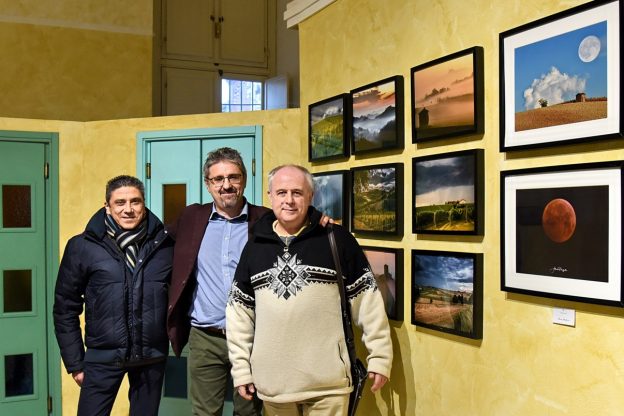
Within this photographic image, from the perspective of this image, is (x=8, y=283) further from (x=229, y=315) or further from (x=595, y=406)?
(x=595, y=406)

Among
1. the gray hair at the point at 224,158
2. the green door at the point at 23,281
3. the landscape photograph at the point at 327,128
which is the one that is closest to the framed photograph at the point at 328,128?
the landscape photograph at the point at 327,128

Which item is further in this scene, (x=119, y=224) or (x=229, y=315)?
(x=119, y=224)

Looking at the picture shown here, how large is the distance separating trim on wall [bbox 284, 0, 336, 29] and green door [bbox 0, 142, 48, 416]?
177cm

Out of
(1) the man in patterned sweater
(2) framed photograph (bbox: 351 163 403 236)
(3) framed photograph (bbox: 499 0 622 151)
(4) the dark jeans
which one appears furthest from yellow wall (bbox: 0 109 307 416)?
(3) framed photograph (bbox: 499 0 622 151)

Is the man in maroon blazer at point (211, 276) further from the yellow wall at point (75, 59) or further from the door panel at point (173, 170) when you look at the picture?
the yellow wall at point (75, 59)

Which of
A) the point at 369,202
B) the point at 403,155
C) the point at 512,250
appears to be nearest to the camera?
the point at 512,250

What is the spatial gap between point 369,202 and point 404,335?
0.62 meters

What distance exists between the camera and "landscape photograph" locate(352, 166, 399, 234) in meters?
2.68

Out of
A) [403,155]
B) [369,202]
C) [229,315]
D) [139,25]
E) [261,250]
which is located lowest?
[229,315]

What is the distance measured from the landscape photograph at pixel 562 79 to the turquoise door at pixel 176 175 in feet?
6.85

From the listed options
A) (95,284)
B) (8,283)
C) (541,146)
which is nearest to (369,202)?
(541,146)

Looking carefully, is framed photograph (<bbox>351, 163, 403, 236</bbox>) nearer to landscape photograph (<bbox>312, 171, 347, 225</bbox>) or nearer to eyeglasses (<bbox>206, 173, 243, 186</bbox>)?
landscape photograph (<bbox>312, 171, 347, 225</bbox>)

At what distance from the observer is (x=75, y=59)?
17.7 ft

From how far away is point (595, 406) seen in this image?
1.78m
